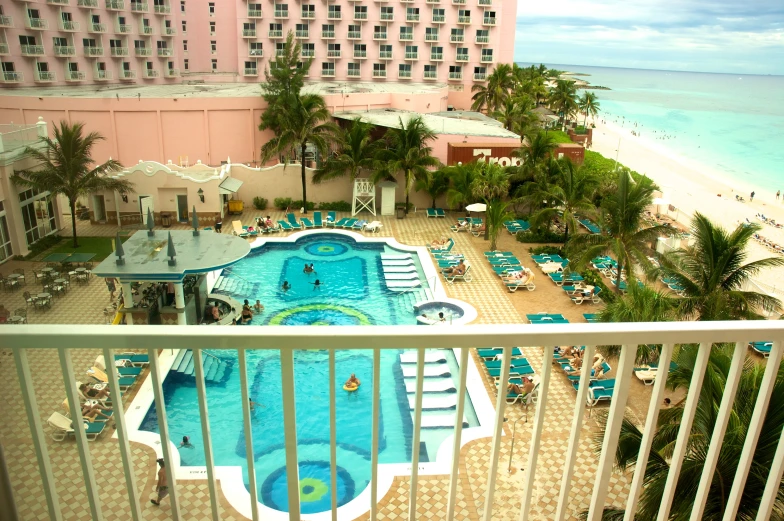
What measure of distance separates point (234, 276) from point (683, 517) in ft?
53.8

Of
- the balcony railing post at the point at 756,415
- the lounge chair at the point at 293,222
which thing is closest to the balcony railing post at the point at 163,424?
the balcony railing post at the point at 756,415

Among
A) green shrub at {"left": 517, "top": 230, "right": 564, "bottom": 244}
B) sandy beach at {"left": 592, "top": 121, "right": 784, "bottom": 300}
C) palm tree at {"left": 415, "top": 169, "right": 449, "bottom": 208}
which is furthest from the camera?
sandy beach at {"left": 592, "top": 121, "right": 784, "bottom": 300}

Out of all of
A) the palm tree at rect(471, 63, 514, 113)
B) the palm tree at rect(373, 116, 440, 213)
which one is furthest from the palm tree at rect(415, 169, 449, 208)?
the palm tree at rect(471, 63, 514, 113)

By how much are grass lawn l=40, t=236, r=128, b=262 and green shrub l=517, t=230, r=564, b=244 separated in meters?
14.3

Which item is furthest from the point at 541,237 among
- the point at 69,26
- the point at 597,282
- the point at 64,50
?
the point at 69,26

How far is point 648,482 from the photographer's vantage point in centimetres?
585

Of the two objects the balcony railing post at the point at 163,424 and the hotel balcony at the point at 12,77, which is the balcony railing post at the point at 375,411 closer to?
the balcony railing post at the point at 163,424

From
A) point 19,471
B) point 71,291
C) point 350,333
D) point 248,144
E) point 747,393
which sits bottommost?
point 71,291

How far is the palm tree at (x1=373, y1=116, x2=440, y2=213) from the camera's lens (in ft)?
80.4

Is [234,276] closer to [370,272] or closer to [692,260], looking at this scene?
[370,272]

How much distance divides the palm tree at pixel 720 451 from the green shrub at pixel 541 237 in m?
16.8

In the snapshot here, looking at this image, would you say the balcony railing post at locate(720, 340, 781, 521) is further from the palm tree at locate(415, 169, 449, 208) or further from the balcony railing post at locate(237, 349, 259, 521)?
the palm tree at locate(415, 169, 449, 208)

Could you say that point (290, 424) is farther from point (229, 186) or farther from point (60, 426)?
point (229, 186)

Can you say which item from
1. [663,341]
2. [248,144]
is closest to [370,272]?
[248,144]
